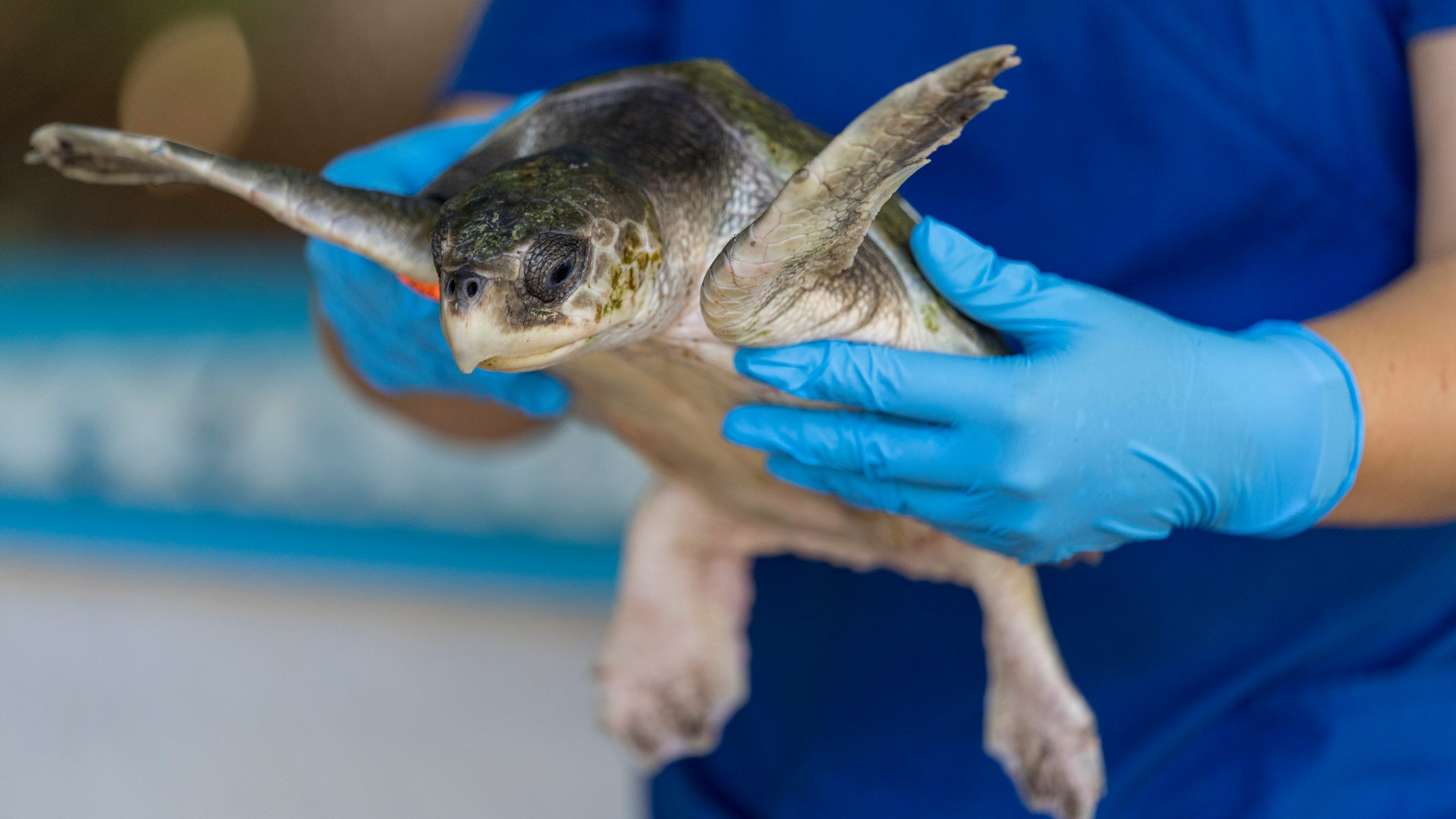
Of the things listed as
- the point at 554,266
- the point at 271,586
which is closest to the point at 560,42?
the point at 554,266

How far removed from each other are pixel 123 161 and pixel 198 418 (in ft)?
6.03

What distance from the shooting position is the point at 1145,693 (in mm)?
865

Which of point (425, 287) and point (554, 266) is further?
point (425, 287)

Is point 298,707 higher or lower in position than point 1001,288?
lower

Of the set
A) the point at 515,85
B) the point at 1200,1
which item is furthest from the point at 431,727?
the point at 1200,1

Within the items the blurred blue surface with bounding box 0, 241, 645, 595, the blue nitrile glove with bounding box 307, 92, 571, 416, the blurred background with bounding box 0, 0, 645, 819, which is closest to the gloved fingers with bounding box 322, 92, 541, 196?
the blue nitrile glove with bounding box 307, 92, 571, 416

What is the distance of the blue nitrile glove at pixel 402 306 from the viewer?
82cm

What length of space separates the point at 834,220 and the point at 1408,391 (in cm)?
45

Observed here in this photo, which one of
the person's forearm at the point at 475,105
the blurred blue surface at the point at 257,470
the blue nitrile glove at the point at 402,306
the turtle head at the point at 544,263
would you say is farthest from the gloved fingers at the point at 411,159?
the blurred blue surface at the point at 257,470

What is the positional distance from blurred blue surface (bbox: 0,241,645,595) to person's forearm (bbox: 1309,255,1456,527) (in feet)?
4.79

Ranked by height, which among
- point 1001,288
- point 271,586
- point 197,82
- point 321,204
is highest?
point 197,82

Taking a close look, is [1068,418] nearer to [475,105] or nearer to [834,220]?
[834,220]

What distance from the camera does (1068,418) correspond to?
0.62 meters

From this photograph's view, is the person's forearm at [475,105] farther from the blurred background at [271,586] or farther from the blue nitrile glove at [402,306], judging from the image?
the blurred background at [271,586]
